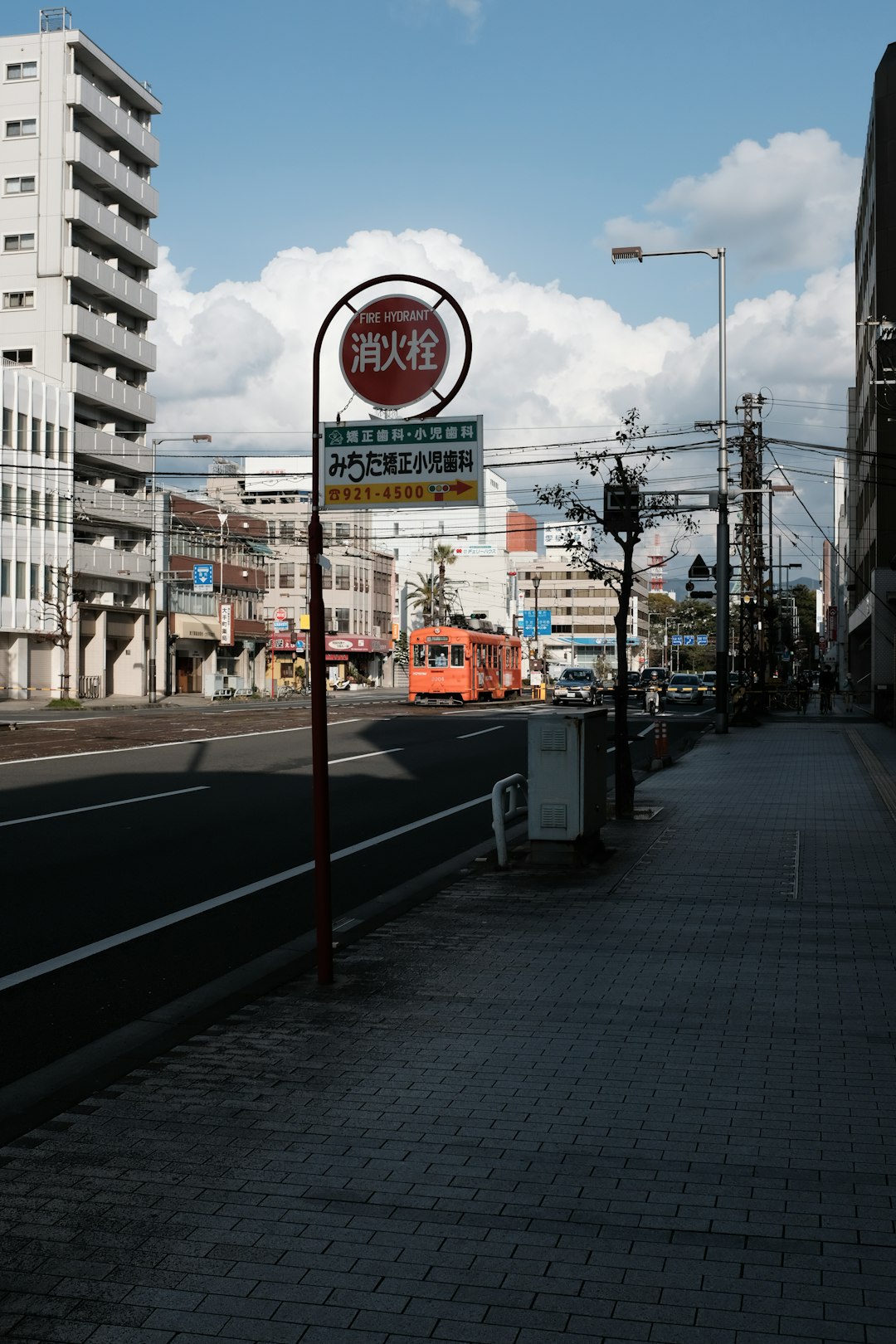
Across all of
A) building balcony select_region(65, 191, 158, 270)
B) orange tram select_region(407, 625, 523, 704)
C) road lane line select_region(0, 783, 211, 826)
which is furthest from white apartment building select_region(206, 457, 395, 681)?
road lane line select_region(0, 783, 211, 826)

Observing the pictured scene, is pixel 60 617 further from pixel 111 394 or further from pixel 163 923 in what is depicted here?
pixel 163 923

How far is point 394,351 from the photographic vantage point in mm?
7758

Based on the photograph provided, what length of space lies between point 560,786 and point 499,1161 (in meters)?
7.07

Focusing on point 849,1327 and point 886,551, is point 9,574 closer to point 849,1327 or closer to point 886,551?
point 886,551

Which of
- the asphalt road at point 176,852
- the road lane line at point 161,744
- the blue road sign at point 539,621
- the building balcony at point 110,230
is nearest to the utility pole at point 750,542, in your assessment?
the road lane line at point 161,744

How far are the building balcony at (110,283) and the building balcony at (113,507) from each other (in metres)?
9.71

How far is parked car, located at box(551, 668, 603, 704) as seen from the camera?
57219 millimetres

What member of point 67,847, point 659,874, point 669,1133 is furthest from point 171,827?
point 669,1133

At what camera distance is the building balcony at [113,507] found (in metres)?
65.1

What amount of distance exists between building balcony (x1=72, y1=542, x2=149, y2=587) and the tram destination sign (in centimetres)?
5894

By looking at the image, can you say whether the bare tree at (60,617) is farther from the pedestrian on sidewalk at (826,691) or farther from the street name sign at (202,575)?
the pedestrian on sidewalk at (826,691)

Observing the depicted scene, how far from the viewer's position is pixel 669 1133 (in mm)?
5188

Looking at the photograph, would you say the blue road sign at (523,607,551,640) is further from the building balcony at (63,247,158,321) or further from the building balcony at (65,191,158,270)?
the building balcony at (65,191,158,270)

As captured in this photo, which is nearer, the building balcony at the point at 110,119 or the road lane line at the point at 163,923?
the road lane line at the point at 163,923
